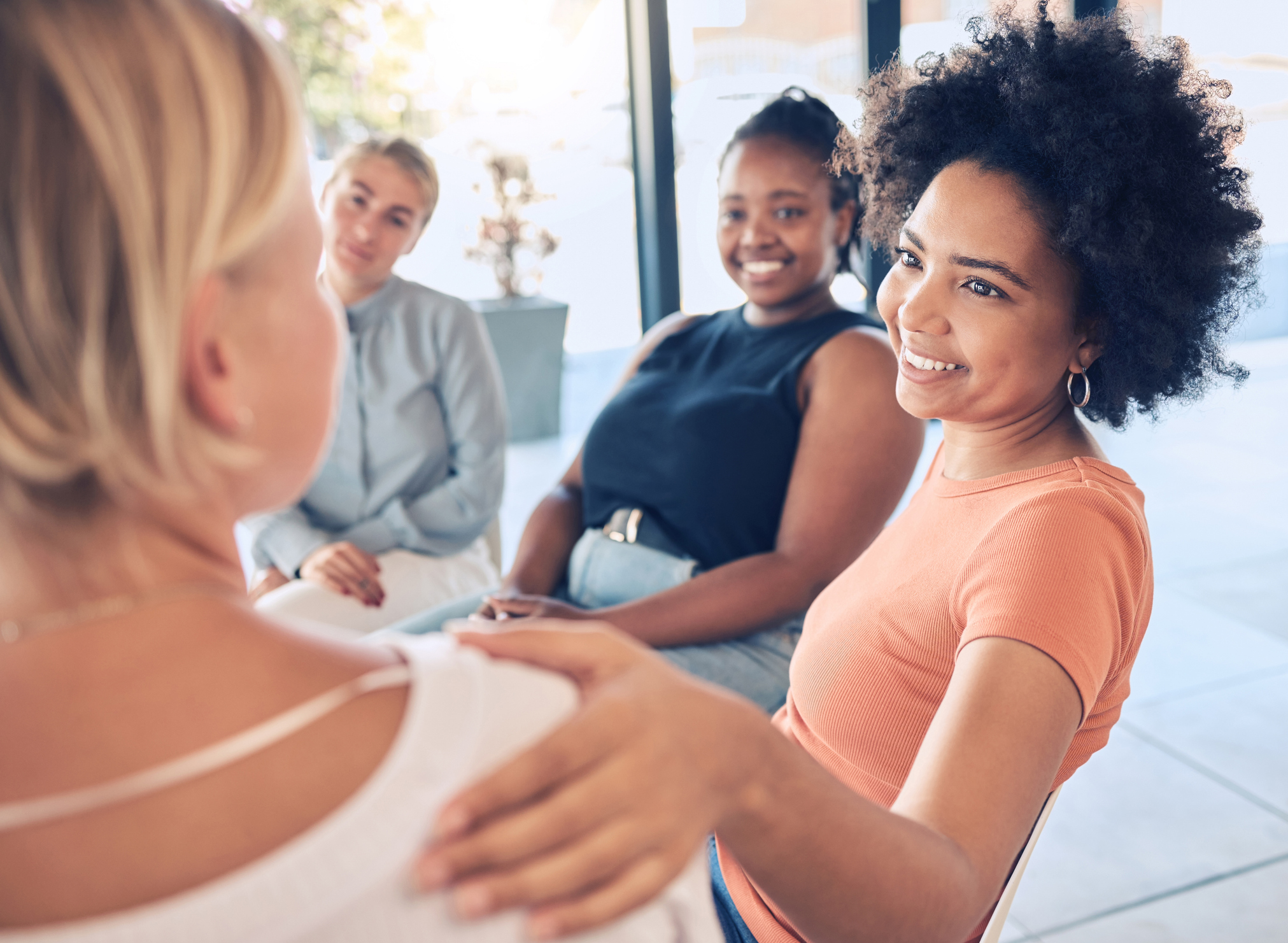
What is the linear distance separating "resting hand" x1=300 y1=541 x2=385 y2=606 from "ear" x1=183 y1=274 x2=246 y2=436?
1699 mm

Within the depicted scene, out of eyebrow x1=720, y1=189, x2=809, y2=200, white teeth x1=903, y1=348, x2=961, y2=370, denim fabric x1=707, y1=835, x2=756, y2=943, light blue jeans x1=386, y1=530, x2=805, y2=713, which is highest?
eyebrow x1=720, y1=189, x2=809, y2=200

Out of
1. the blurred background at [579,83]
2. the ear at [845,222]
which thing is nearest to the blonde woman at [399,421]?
the ear at [845,222]

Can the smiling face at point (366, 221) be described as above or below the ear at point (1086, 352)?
above

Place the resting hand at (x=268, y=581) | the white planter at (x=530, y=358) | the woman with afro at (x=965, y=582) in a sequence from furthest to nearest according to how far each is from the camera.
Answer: the white planter at (x=530, y=358) → the resting hand at (x=268, y=581) → the woman with afro at (x=965, y=582)

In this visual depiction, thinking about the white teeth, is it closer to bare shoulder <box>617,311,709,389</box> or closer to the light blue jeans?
the light blue jeans

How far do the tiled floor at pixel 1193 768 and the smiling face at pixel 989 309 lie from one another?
0.23 meters

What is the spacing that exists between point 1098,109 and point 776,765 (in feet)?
2.90

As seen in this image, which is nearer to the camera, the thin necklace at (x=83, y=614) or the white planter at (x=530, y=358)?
the thin necklace at (x=83, y=614)

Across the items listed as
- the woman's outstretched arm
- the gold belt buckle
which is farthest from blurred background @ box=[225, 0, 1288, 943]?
the woman's outstretched arm

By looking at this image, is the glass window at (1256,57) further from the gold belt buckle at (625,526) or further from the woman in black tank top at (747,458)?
the gold belt buckle at (625,526)

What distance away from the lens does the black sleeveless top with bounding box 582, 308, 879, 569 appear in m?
1.83

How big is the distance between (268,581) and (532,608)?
0.83 meters

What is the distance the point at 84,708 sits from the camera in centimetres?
51

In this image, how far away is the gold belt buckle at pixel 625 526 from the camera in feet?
6.30
